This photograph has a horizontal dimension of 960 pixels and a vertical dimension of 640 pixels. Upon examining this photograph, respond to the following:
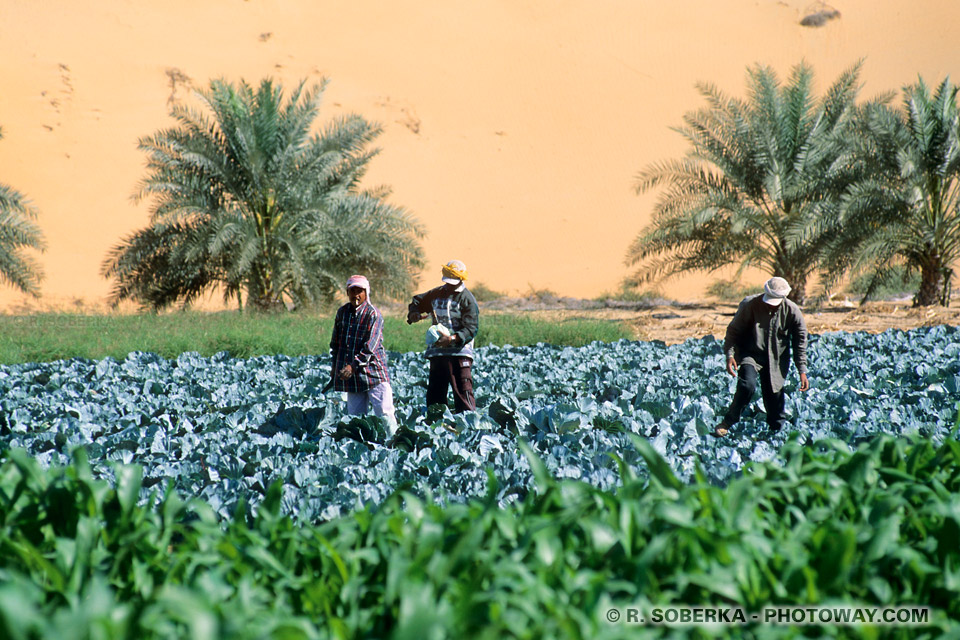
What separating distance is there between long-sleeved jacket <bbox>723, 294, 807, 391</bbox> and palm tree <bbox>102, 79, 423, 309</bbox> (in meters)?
9.51

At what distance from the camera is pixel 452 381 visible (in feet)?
18.8

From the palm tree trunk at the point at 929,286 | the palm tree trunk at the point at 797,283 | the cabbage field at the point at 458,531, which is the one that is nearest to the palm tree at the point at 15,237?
the cabbage field at the point at 458,531

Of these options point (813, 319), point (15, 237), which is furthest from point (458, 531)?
point (15, 237)

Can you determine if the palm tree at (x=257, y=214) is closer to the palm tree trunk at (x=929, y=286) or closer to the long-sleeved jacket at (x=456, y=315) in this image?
the long-sleeved jacket at (x=456, y=315)

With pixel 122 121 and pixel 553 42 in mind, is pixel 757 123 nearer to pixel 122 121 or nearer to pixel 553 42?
pixel 122 121

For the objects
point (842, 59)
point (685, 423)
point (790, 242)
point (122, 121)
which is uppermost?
point (842, 59)

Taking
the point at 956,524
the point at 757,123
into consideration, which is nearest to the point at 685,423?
the point at 956,524

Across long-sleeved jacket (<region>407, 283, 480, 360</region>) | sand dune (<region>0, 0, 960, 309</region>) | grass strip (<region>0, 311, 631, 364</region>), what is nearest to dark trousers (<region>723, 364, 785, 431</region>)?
long-sleeved jacket (<region>407, 283, 480, 360</region>)

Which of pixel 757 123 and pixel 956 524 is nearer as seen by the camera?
pixel 956 524

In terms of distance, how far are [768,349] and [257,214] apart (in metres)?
11.4

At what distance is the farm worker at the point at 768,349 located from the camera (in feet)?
16.9

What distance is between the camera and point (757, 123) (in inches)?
570

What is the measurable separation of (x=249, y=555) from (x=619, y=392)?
4.53 m

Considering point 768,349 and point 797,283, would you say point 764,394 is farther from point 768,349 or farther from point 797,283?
point 797,283
